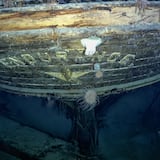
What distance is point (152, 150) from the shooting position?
11.7 feet

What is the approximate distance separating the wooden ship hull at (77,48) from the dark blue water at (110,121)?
559 millimetres

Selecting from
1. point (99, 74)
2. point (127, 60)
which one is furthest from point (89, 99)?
point (127, 60)

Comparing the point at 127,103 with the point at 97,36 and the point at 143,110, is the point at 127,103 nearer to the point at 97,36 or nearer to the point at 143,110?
the point at 143,110

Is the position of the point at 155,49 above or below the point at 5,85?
above

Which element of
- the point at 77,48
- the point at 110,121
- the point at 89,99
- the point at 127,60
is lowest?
the point at 110,121

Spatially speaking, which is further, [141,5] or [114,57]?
[141,5]

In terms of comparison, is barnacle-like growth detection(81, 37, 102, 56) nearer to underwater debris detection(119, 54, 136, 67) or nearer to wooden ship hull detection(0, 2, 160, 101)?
wooden ship hull detection(0, 2, 160, 101)

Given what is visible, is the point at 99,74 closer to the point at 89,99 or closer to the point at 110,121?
the point at 89,99

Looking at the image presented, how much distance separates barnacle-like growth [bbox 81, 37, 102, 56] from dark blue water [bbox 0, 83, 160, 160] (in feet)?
3.59

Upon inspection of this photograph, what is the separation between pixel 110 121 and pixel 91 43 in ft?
6.35

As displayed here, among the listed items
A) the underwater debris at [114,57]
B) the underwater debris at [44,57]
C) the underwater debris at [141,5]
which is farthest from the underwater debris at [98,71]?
the underwater debris at [141,5]

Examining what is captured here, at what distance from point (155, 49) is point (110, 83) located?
1.78 ft

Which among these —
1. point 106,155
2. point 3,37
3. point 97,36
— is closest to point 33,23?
point 3,37

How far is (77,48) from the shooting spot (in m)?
2.50
